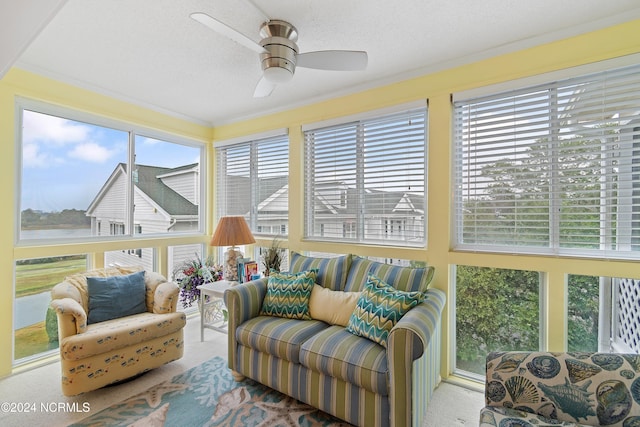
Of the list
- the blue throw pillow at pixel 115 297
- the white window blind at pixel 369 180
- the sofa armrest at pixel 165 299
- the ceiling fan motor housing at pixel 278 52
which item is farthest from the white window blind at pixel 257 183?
the ceiling fan motor housing at pixel 278 52

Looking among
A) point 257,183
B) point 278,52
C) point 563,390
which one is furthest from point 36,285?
point 563,390

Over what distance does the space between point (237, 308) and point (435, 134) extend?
219 centimetres

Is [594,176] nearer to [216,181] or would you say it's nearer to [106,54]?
[106,54]

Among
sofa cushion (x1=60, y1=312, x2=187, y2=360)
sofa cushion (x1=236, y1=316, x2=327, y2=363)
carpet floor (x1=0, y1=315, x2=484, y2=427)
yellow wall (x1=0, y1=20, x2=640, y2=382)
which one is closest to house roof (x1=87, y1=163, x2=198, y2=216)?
yellow wall (x1=0, y1=20, x2=640, y2=382)

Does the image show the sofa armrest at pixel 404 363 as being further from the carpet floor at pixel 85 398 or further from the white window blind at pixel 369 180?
the white window blind at pixel 369 180

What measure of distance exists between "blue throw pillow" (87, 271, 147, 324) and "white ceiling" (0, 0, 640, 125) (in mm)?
1890

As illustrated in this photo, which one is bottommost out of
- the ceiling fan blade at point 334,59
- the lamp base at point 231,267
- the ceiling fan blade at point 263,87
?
the lamp base at point 231,267

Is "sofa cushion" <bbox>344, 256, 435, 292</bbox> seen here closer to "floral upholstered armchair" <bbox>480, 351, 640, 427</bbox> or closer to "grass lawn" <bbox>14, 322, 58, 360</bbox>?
"floral upholstered armchair" <bbox>480, 351, 640, 427</bbox>

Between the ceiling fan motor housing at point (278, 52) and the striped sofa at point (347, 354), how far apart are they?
1594 millimetres

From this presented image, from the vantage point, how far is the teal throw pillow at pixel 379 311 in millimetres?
1923

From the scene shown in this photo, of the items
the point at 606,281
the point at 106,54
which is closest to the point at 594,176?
the point at 606,281

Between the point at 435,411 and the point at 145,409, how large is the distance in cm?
200

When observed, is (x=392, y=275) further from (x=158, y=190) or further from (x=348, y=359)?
(x=158, y=190)

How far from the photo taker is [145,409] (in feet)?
6.65
